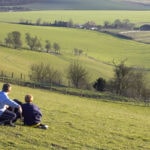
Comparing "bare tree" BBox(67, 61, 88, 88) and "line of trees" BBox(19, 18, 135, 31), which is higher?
"line of trees" BBox(19, 18, 135, 31)


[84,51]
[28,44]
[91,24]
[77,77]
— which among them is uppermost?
[91,24]

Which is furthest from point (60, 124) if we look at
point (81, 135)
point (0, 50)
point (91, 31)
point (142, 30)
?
point (142, 30)

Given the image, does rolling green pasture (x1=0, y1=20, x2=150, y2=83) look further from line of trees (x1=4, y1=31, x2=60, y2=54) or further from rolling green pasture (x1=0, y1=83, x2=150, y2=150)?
rolling green pasture (x1=0, y1=83, x2=150, y2=150)

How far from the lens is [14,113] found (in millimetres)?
17844

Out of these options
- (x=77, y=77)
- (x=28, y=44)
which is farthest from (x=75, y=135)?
(x=28, y=44)

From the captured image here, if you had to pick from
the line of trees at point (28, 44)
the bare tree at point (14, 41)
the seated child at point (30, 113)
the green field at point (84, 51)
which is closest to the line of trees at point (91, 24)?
the green field at point (84, 51)

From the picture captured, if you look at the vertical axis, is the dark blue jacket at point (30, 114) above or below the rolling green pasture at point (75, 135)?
above

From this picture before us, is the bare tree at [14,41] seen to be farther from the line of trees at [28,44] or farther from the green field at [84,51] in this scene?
the green field at [84,51]

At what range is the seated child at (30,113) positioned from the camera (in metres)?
18.1

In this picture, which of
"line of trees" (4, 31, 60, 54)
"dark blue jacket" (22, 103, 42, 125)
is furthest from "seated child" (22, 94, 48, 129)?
"line of trees" (4, 31, 60, 54)

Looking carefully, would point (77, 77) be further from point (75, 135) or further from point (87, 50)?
point (87, 50)

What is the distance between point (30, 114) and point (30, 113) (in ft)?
0.21

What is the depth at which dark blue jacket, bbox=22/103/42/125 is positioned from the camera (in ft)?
59.6

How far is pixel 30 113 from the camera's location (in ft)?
59.6
